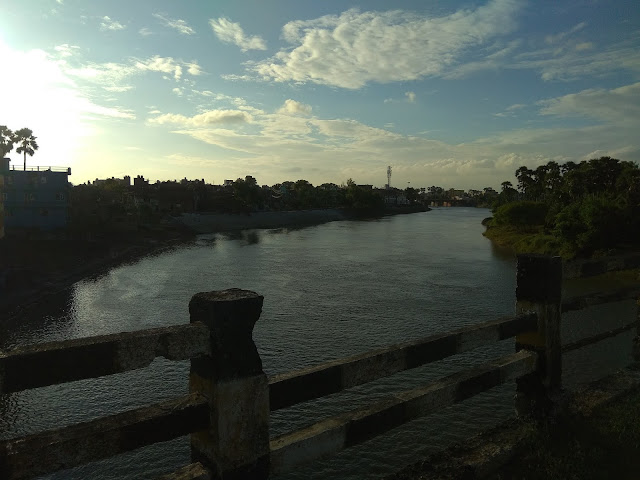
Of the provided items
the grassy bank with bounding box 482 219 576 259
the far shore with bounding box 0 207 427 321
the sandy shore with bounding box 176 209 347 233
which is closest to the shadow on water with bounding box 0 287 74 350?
the far shore with bounding box 0 207 427 321

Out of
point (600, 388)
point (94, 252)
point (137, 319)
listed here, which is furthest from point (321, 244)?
point (600, 388)

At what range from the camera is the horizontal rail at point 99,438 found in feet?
9.34

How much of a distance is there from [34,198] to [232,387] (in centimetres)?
6529

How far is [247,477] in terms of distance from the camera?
3.68 meters

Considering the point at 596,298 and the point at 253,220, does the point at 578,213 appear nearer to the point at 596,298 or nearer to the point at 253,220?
the point at 596,298

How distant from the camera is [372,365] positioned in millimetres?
4426

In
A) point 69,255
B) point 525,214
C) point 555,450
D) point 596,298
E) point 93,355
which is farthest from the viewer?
point 525,214

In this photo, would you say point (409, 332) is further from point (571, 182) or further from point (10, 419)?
point (571, 182)

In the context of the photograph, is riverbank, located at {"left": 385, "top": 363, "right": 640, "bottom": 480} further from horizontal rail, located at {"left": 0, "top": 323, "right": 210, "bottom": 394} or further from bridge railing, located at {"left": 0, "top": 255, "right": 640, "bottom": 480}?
horizontal rail, located at {"left": 0, "top": 323, "right": 210, "bottom": 394}

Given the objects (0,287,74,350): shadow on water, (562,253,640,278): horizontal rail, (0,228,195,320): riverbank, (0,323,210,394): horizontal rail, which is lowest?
(0,287,74,350): shadow on water

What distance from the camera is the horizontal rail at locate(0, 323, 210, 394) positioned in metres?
2.76

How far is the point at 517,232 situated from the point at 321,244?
3101 cm

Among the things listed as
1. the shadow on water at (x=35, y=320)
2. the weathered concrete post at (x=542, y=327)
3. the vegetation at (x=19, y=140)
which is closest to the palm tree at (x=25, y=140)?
the vegetation at (x=19, y=140)

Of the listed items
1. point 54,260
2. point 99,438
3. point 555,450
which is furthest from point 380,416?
point 54,260
